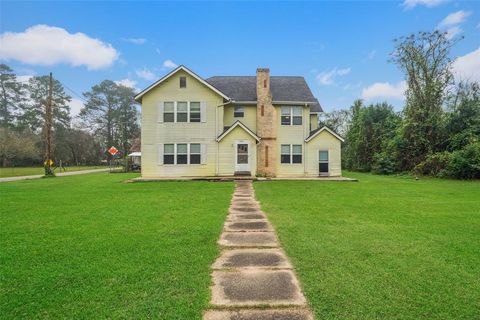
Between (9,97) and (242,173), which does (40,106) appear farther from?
(242,173)

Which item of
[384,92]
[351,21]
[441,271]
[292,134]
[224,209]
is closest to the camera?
[441,271]

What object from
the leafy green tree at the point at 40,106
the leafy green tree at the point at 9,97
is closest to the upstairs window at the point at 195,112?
the leafy green tree at the point at 40,106

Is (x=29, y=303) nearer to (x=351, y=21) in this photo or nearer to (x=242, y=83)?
(x=351, y=21)

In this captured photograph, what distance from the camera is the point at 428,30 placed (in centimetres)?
2205

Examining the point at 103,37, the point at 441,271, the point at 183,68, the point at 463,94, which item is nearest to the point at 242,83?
the point at 183,68

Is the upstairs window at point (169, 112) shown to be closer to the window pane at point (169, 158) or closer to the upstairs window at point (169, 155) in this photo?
the upstairs window at point (169, 155)

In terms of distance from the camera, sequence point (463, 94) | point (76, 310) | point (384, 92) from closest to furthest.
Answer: point (76, 310) < point (463, 94) < point (384, 92)

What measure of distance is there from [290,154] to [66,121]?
48.6m

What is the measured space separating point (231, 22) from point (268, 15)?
2286mm

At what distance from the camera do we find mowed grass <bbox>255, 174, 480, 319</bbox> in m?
2.90

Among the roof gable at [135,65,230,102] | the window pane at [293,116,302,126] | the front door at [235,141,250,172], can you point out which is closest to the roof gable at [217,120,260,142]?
the front door at [235,141,250,172]

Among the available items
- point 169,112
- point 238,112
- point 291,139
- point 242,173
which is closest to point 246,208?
point 242,173

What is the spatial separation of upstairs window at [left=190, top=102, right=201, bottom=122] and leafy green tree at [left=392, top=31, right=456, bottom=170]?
16628 millimetres

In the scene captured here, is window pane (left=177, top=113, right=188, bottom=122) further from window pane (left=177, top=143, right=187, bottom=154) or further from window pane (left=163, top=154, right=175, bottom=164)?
window pane (left=163, top=154, right=175, bottom=164)
